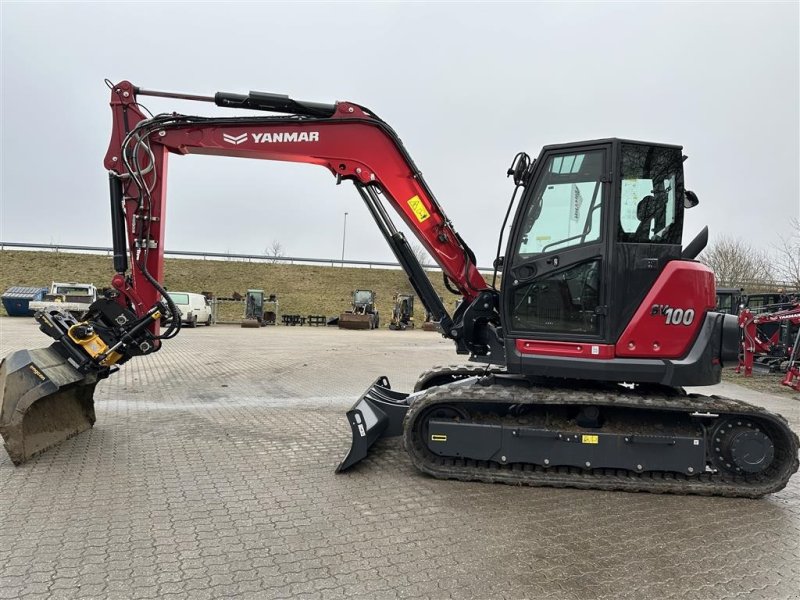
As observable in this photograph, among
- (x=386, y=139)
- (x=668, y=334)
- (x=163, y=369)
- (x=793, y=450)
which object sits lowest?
(x=163, y=369)

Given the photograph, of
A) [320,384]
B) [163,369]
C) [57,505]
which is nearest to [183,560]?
[57,505]

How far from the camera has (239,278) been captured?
134 feet

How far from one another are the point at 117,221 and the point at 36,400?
6.11ft

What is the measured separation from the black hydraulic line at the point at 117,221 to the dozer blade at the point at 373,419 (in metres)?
2.82

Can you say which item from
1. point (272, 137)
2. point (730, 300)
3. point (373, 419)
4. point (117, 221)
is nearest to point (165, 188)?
point (117, 221)

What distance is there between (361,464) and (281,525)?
135 centimetres

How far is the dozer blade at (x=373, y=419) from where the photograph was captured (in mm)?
4492

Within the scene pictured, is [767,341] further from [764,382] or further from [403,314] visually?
[403,314]

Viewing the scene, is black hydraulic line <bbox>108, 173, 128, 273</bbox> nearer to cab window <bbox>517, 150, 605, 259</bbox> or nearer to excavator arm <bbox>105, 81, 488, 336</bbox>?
excavator arm <bbox>105, 81, 488, 336</bbox>

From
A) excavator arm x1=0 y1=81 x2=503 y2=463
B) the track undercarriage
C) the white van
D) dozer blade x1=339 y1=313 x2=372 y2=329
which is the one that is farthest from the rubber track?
dozer blade x1=339 y1=313 x2=372 y2=329

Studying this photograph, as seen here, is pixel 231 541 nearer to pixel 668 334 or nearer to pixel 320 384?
pixel 668 334

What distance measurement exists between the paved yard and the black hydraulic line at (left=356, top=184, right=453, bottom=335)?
151 centimetres

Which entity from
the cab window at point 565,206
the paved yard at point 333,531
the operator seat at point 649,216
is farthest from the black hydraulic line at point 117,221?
→ the operator seat at point 649,216

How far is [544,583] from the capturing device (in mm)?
2854
